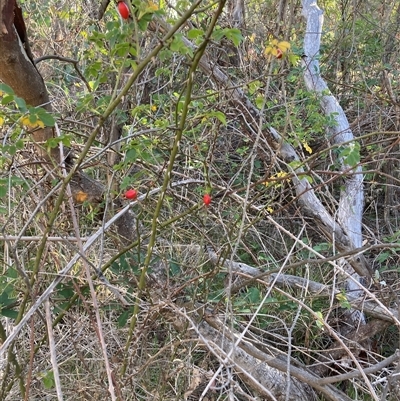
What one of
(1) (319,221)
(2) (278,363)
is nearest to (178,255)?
(2) (278,363)

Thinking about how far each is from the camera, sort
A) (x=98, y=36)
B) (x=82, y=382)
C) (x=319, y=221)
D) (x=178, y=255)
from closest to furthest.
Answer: (x=98, y=36), (x=82, y=382), (x=178, y=255), (x=319, y=221)

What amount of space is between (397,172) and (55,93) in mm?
2123

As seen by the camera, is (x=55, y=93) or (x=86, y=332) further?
(x=55, y=93)

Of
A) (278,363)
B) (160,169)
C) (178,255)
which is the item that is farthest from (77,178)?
(278,363)

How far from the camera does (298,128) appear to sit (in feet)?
7.90

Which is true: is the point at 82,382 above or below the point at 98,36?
below

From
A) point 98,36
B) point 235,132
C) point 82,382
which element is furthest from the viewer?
point 235,132

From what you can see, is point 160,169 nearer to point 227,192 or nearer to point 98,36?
point 227,192

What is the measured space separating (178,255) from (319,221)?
0.77 m

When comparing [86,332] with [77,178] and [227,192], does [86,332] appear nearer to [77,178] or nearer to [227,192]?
[77,178]

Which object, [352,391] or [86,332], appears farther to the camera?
[352,391]

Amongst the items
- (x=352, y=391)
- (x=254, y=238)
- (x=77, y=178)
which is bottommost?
(x=352, y=391)

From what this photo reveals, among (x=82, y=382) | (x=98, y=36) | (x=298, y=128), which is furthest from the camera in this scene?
(x=298, y=128)

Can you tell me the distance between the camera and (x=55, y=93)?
2.68 meters
